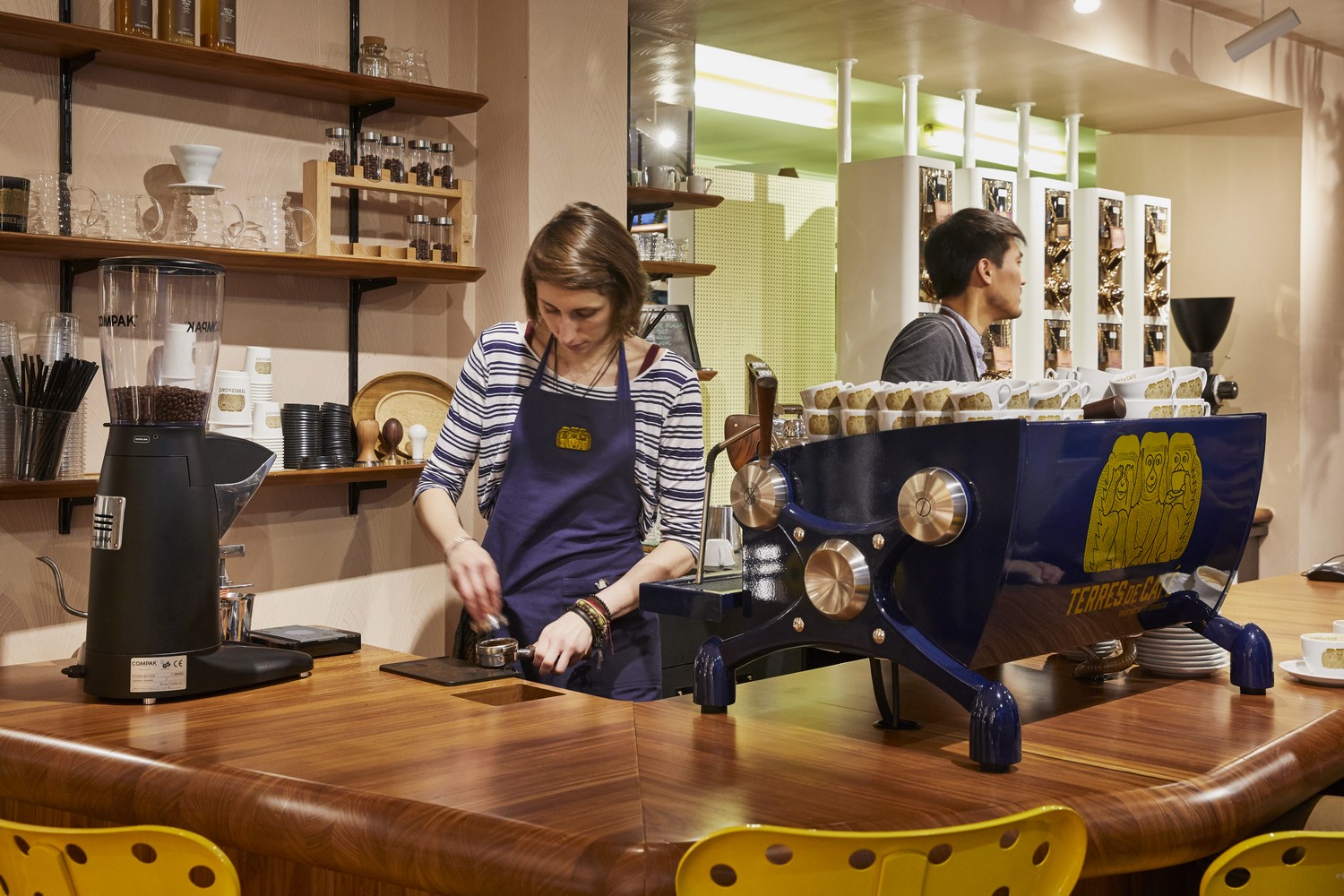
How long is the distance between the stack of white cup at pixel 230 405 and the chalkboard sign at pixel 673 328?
1618mm

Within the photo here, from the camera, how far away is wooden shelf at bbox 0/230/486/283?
2.93 m

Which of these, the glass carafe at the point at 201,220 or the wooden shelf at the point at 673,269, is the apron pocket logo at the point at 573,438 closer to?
the glass carafe at the point at 201,220

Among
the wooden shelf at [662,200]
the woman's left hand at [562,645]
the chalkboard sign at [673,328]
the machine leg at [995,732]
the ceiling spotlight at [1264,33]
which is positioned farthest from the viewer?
the ceiling spotlight at [1264,33]

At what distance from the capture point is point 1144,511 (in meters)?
1.66

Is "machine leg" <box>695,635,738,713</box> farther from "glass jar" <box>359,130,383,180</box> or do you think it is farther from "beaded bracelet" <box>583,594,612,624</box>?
"glass jar" <box>359,130,383,180</box>

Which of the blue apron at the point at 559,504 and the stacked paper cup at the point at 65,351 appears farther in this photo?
the stacked paper cup at the point at 65,351

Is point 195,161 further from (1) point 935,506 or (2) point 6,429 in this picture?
(1) point 935,506

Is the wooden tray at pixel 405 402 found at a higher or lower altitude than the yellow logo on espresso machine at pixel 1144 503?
higher

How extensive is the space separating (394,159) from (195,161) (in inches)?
22.8

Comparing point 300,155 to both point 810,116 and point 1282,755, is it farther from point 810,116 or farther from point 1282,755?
point 810,116

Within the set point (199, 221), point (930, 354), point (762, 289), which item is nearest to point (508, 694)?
point (930, 354)

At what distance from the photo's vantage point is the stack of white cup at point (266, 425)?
3.33 m

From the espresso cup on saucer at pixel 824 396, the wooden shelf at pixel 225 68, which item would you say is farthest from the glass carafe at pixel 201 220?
the espresso cup on saucer at pixel 824 396

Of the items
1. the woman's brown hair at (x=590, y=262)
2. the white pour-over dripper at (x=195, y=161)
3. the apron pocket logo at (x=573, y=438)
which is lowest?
the apron pocket logo at (x=573, y=438)
